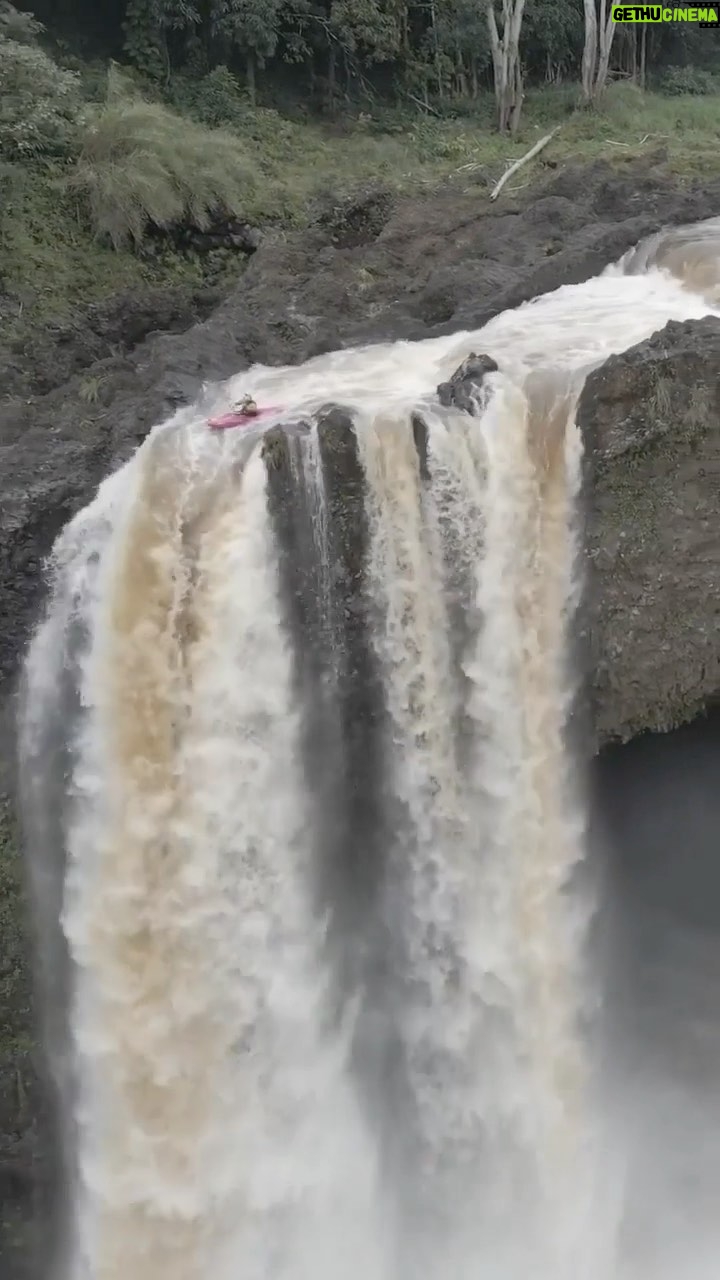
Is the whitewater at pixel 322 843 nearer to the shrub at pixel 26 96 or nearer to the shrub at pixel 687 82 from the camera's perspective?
the shrub at pixel 26 96

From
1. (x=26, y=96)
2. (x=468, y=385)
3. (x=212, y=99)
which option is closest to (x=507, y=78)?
(x=212, y=99)

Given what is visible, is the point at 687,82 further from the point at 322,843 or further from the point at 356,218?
the point at 322,843

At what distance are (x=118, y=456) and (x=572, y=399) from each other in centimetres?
351

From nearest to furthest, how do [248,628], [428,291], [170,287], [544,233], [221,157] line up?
[248,628]
[428,291]
[544,233]
[170,287]
[221,157]

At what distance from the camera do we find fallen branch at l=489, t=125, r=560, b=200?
1358cm

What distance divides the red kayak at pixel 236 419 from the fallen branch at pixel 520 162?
8567 millimetres

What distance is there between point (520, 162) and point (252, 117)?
5.35 metres

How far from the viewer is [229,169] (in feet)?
44.3

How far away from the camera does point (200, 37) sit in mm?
17281

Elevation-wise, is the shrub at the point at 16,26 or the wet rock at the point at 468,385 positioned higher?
the shrub at the point at 16,26

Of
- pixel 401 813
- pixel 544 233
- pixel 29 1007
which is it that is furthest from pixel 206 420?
pixel 544 233

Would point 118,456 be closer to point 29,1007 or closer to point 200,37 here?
point 29,1007

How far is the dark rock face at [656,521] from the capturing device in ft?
20.4

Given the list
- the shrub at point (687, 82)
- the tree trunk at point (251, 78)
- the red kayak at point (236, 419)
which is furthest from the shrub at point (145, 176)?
the shrub at point (687, 82)
